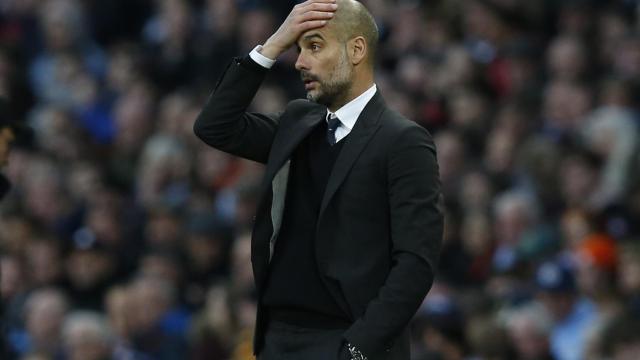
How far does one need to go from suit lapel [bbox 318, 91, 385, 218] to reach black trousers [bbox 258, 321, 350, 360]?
0.34m

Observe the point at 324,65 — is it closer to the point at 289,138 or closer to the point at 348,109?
the point at 348,109

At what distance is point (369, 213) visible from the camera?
4.62 metres

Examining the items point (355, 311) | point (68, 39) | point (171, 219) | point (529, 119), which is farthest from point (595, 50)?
point (355, 311)

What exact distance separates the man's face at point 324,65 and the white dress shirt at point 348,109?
65 millimetres

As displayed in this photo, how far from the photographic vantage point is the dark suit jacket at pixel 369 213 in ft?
14.8

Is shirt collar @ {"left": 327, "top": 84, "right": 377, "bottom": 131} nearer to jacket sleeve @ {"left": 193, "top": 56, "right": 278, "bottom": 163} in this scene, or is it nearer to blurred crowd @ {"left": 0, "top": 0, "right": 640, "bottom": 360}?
jacket sleeve @ {"left": 193, "top": 56, "right": 278, "bottom": 163}

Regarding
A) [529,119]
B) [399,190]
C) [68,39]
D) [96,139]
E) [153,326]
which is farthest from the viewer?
[68,39]

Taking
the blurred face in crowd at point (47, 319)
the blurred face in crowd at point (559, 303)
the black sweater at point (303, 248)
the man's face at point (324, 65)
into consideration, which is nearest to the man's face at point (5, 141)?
the black sweater at point (303, 248)

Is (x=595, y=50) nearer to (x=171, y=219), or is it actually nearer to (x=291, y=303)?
(x=171, y=219)

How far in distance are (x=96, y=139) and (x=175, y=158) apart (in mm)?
1310

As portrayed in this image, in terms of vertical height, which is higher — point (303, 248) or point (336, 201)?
point (336, 201)

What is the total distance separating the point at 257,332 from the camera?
489 cm

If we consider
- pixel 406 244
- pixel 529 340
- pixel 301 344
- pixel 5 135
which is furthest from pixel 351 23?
pixel 529 340

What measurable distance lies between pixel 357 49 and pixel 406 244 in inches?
23.2
